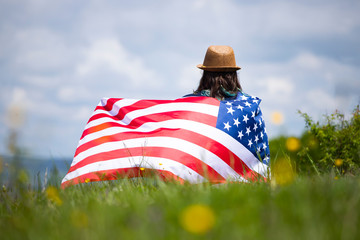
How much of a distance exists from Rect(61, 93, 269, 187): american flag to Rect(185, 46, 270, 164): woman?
0.01 m

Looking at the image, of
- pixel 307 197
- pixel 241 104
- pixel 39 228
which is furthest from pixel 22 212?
pixel 241 104

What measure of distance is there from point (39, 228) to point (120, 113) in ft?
9.87

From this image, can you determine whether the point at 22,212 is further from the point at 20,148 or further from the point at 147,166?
the point at 147,166

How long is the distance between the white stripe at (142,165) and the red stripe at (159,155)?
45 mm

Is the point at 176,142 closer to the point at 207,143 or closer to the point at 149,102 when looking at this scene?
the point at 207,143

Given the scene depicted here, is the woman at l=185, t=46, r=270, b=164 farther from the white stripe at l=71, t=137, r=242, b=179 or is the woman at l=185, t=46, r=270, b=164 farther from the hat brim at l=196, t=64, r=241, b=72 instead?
the white stripe at l=71, t=137, r=242, b=179

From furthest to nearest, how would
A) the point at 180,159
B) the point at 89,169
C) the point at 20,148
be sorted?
the point at 89,169, the point at 180,159, the point at 20,148

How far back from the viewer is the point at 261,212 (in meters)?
1.66

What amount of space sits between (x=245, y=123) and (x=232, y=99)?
1.85 feet

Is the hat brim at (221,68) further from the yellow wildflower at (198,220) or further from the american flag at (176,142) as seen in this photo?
the yellow wildflower at (198,220)

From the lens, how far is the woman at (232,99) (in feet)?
14.0

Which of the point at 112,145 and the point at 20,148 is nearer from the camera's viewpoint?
the point at 20,148

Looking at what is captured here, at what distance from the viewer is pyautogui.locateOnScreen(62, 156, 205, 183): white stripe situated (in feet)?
12.4

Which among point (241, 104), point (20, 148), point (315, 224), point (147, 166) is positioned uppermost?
point (241, 104)
